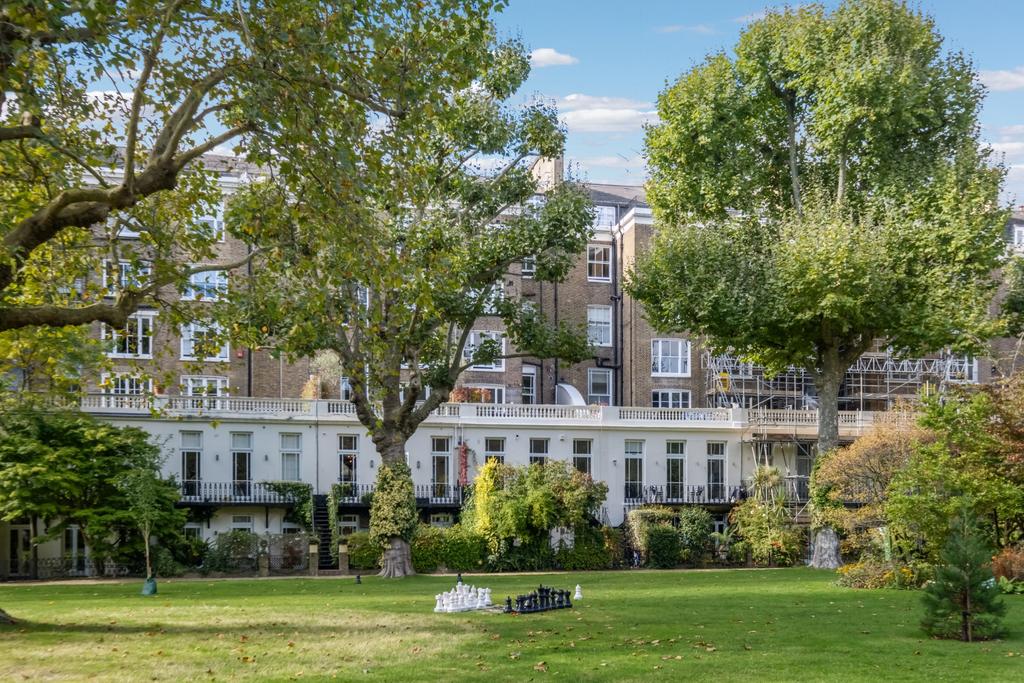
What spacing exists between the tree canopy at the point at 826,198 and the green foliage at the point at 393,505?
10.5m

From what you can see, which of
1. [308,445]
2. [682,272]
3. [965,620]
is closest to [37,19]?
[965,620]

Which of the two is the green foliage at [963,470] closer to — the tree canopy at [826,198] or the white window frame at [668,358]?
the tree canopy at [826,198]

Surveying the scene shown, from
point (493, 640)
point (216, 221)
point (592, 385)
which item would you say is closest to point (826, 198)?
point (216, 221)

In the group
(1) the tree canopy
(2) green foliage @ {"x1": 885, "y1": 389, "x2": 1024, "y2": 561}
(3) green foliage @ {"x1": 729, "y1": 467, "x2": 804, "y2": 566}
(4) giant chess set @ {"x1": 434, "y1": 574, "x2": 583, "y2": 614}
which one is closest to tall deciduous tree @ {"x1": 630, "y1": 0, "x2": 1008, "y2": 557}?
(1) the tree canopy

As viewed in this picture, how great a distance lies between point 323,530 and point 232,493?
13.1 ft

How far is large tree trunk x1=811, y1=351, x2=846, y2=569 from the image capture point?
3997 cm

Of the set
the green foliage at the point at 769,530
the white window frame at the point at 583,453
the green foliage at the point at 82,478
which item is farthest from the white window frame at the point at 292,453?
the green foliage at the point at 769,530

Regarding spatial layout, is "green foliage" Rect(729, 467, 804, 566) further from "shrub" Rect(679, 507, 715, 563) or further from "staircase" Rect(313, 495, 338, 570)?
"staircase" Rect(313, 495, 338, 570)

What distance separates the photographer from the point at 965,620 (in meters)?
18.3

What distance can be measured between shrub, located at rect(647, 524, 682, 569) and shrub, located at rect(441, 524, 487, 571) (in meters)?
6.57

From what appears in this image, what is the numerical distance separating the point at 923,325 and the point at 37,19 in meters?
29.3

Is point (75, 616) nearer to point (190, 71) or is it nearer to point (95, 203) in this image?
point (95, 203)

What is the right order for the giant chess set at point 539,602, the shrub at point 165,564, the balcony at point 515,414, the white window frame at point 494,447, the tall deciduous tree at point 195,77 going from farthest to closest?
the white window frame at point 494,447
the balcony at point 515,414
the shrub at point 165,564
the giant chess set at point 539,602
the tall deciduous tree at point 195,77

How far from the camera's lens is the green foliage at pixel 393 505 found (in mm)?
37312
